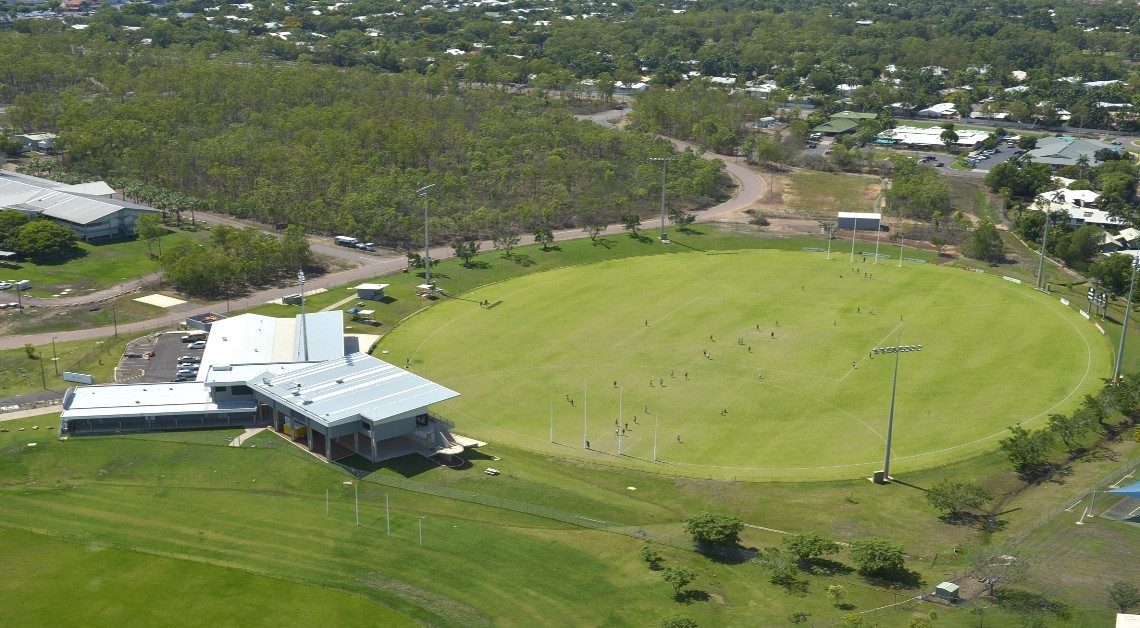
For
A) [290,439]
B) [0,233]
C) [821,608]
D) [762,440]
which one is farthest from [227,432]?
[0,233]

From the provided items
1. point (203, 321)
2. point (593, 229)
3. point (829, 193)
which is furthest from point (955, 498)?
point (829, 193)

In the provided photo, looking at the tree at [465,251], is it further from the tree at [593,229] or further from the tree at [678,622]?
the tree at [678,622]

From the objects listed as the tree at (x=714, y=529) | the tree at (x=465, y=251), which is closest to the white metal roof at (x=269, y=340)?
the tree at (x=465, y=251)

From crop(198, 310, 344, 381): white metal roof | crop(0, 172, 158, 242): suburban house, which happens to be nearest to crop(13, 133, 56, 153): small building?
crop(0, 172, 158, 242): suburban house

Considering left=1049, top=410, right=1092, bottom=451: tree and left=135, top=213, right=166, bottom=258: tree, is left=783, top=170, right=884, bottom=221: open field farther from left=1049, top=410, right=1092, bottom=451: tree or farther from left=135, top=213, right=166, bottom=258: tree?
left=135, top=213, right=166, bottom=258: tree

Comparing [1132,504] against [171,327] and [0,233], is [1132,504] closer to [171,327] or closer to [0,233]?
[171,327]
